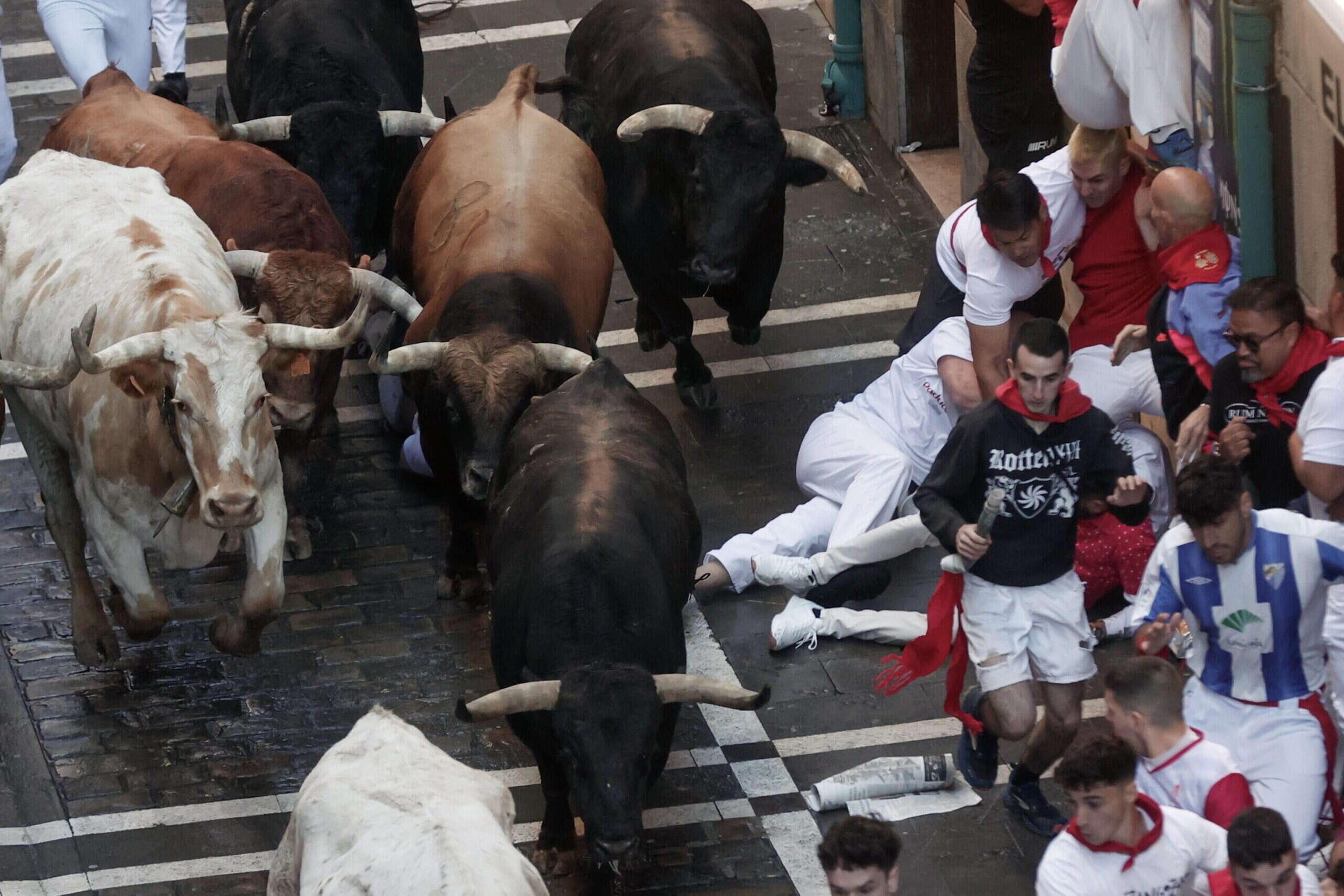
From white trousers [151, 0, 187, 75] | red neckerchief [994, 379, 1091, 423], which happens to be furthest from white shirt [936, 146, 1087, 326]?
white trousers [151, 0, 187, 75]

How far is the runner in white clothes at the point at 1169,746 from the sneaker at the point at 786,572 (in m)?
3.00

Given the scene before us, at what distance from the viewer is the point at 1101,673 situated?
337 inches

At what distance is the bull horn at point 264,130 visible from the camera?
10.9m

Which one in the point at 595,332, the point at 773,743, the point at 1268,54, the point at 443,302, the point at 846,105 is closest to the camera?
the point at 1268,54

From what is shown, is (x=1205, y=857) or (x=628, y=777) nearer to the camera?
(x=1205, y=857)

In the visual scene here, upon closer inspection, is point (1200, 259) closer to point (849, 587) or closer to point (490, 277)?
point (849, 587)

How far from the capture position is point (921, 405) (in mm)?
9609

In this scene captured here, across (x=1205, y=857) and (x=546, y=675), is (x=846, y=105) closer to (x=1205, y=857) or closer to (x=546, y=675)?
(x=546, y=675)

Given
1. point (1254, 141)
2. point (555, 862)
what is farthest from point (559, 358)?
point (1254, 141)

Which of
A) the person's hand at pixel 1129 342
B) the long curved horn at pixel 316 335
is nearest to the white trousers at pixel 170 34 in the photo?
the long curved horn at pixel 316 335

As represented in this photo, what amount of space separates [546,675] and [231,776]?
6.34ft

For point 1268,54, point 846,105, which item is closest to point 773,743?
point 1268,54

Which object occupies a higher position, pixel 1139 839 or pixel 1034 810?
pixel 1139 839

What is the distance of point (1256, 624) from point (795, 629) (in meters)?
2.79
